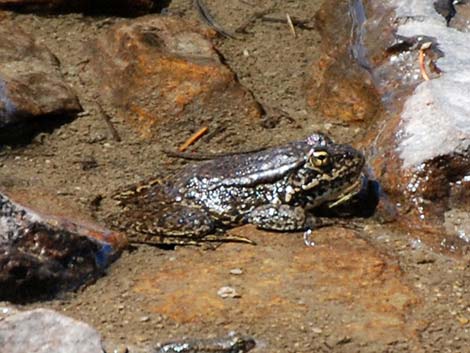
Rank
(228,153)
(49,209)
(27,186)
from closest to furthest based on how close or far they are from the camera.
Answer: (49,209), (27,186), (228,153)

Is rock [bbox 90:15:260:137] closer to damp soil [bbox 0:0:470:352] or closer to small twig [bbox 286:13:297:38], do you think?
damp soil [bbox 0:0:470:352]

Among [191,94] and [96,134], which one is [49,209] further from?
[191,94]

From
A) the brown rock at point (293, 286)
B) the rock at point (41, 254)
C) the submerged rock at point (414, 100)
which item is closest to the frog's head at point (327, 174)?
the submerged rock at point (414, 100)

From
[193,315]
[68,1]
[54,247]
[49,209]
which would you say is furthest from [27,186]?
[68,1]

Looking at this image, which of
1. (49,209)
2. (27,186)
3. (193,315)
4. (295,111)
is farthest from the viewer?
(295,111)

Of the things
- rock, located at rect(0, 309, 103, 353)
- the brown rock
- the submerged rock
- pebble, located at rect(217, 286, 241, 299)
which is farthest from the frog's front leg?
rock, located at rect(0, 309, 103, 353)

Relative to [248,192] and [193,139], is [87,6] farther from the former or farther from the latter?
[248,192]

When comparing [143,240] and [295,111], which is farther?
[295,111]

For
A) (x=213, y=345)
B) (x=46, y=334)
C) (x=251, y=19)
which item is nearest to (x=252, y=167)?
(x=213, y=345)
